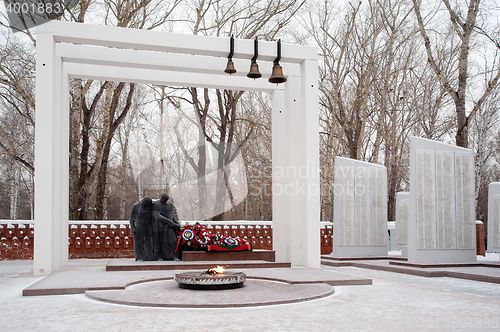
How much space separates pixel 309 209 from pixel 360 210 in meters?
4.88

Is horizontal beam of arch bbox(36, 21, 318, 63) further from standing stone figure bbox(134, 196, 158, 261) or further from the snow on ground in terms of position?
the snow on ground

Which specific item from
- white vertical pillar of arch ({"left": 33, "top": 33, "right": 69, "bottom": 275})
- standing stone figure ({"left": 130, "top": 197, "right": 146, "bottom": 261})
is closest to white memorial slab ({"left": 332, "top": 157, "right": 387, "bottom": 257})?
standing stone figure ({"left": 130, "top": 197, "right": 146, "bottom": 261})

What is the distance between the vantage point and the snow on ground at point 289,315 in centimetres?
557

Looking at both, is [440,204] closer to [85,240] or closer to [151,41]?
[151,41]

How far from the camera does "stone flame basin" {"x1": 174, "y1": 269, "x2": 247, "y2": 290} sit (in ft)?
25.9

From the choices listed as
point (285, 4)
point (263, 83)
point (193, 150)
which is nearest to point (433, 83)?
point (285, 4)

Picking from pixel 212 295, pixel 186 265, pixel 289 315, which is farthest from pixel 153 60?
pixel 289 315

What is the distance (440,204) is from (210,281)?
7396 mm

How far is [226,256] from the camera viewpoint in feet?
41.0

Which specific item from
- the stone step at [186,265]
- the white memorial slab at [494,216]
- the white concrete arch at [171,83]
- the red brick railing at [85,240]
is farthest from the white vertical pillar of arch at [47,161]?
the white memorial slab at [494,216]

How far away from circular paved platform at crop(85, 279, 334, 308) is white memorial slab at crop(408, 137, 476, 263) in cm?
517

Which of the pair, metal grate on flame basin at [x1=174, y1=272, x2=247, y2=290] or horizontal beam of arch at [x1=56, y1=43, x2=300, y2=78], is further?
horizontal beam of arch at [x1=56, y1=43, x2=300, y2=78]

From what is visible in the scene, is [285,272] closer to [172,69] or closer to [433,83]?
[172,69]

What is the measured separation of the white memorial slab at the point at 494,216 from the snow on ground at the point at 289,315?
8.53 metres
